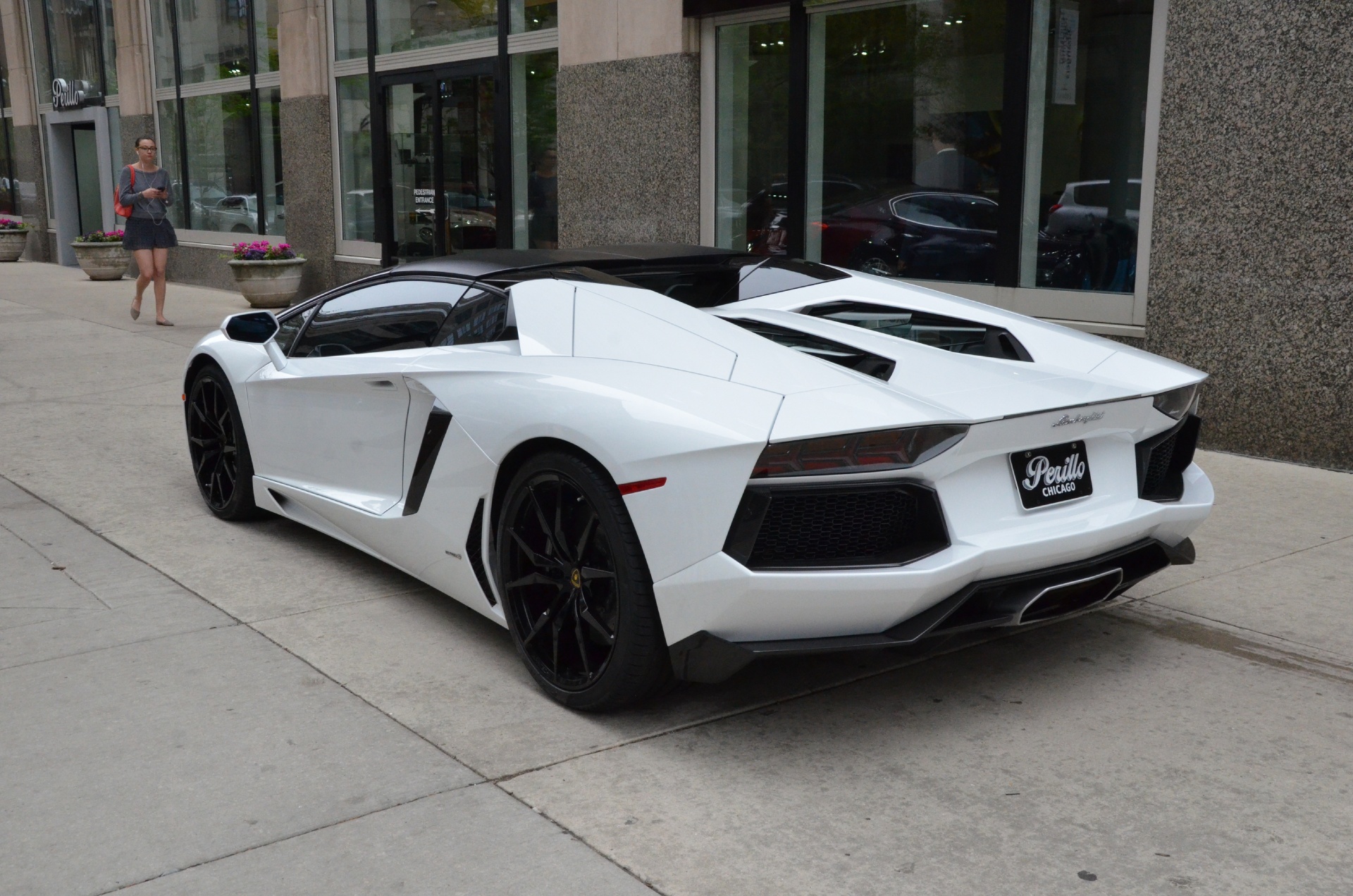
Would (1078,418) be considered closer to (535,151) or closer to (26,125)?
(535,151)

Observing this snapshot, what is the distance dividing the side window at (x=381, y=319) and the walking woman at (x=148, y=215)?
9.44m

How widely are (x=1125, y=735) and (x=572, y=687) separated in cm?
154

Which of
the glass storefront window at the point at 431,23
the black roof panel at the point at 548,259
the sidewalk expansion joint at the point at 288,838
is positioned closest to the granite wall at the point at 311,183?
the glass storefront window at the point at 431,23

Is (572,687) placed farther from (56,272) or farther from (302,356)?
(56,272)

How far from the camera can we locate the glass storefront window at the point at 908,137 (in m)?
8.84

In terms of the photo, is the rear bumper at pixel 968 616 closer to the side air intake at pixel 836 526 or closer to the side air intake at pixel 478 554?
the side air intake at pixel 836 526

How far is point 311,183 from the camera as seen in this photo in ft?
53.4

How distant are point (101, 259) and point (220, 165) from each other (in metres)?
3.05

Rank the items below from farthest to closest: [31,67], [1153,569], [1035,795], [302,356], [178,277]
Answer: [31,67] < [178,277] < [302,356] < [1153,569] < [1035,795]

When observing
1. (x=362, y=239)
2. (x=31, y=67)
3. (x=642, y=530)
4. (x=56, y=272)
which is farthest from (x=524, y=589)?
(x=31, y=67)

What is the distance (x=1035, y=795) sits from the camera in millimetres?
3199

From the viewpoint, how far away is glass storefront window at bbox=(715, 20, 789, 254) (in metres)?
10.4

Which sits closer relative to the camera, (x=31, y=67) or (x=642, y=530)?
(x=642, y=530)

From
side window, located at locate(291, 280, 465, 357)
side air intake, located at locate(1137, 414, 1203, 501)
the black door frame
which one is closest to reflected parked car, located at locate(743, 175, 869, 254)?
the black door frame
